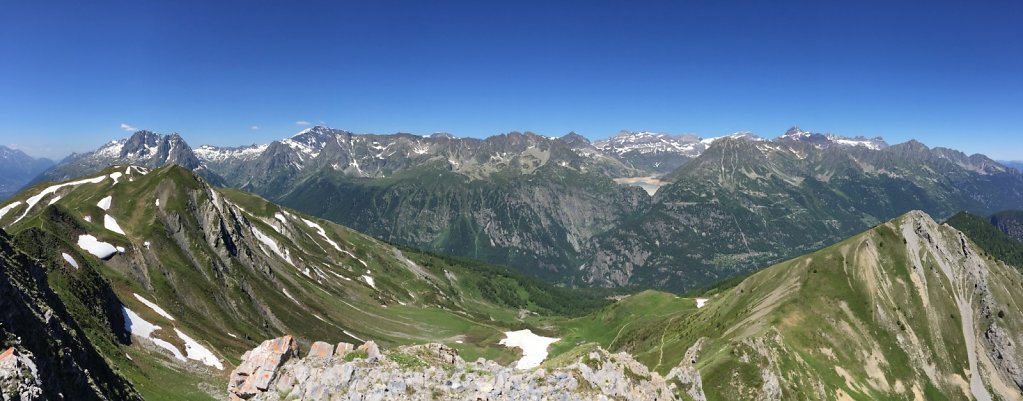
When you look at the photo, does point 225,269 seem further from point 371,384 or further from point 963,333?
point 963,333

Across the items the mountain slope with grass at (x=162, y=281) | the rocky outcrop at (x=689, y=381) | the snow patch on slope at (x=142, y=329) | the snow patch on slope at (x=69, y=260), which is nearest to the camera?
the rocky outcrop at (x=689, y=381)

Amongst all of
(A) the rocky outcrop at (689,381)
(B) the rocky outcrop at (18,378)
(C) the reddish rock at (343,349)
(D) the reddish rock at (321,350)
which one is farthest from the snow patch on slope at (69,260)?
(A) the rocky outcrop at (689,381)

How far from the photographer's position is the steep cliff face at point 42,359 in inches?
1312

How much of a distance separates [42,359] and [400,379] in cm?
2952

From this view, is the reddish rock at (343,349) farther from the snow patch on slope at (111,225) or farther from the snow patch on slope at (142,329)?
the snow patch on slope at (111,225)

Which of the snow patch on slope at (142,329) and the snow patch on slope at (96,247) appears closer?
the snow patch on slope at (142,329)

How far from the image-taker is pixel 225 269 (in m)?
168

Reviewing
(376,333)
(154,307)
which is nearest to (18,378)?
(154,307)

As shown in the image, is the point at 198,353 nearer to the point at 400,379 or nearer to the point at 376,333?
the point at 400,379

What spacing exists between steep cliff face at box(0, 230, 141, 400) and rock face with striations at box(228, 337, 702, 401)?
12368mm

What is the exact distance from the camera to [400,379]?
120 feet

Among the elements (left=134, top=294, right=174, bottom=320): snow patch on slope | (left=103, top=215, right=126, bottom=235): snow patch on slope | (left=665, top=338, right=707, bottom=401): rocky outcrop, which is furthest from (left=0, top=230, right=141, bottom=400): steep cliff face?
(left=103, top=215, right=126, bottom=235): snow patch on slope

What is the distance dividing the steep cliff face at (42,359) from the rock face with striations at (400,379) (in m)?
12.4

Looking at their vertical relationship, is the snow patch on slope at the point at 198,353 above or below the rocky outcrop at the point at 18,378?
below
